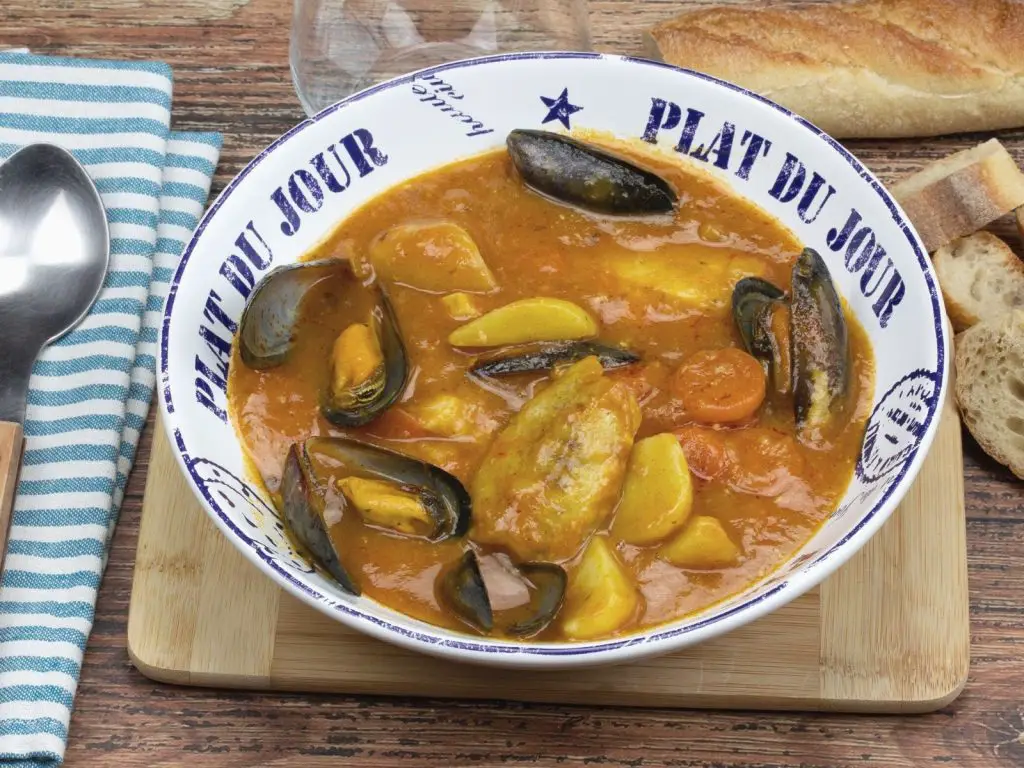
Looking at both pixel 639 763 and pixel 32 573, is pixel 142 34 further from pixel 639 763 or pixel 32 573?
pixel 639 763

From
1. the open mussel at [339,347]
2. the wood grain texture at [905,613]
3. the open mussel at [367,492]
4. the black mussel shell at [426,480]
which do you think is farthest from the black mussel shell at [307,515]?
the wood grain texture at [905,613]

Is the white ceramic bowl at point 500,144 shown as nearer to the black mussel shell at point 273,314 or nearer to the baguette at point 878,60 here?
the black mussel shell at point 273,314

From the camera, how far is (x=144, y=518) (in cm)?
339

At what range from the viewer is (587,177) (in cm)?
339

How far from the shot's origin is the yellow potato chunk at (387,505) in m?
2.82

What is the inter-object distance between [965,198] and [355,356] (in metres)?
2.13

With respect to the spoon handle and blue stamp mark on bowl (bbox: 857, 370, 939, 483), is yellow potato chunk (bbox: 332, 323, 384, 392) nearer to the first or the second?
the spoon handle

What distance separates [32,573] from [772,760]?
2134 millimetres

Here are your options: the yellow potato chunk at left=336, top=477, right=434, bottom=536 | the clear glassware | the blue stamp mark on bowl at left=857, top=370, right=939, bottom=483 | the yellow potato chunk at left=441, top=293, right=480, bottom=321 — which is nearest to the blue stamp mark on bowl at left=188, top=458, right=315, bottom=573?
the yellow potato chunk at left=336, top=477, right=434, bottom=536

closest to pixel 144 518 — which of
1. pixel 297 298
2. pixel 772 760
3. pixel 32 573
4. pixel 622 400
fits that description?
pixel 32 573

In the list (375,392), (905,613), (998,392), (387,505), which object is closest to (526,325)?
(375,392)

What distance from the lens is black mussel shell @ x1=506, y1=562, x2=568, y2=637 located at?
8.89 ft

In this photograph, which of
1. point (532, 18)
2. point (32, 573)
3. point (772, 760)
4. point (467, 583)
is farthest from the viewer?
point (532, 18)

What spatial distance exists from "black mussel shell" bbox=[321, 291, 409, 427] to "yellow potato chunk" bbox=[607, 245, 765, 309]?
68 centimetres
